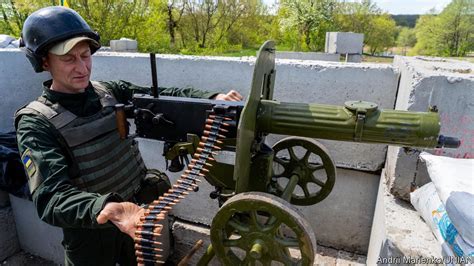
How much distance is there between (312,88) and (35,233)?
2.95 m

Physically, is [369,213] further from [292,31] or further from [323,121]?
[292,31]

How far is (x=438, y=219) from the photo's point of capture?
166 centimetres

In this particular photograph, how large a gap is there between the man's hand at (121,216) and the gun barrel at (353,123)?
2.24 feet

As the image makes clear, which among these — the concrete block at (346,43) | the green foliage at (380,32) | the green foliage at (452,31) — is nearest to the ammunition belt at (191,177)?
the concrete block at (346,43)

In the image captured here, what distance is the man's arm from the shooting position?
Result: 5.09ft

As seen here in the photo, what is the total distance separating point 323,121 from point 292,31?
2977cm

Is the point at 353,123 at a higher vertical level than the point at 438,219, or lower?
higher

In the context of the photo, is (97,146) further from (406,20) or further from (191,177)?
(406,20)

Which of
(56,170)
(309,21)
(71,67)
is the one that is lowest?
(56,170)

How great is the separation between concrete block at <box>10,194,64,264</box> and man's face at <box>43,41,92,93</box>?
68.0 inches

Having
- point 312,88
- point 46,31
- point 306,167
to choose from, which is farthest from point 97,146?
point 312,88

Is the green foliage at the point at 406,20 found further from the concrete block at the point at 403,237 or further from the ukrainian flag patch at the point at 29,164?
the ukrainian flag patch at the point at 29,164

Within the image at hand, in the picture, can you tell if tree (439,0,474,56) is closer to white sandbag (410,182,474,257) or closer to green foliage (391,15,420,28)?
white sandbag (410,182,474,257)

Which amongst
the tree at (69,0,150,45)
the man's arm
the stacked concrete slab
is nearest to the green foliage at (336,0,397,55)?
the stacked concrete slab
